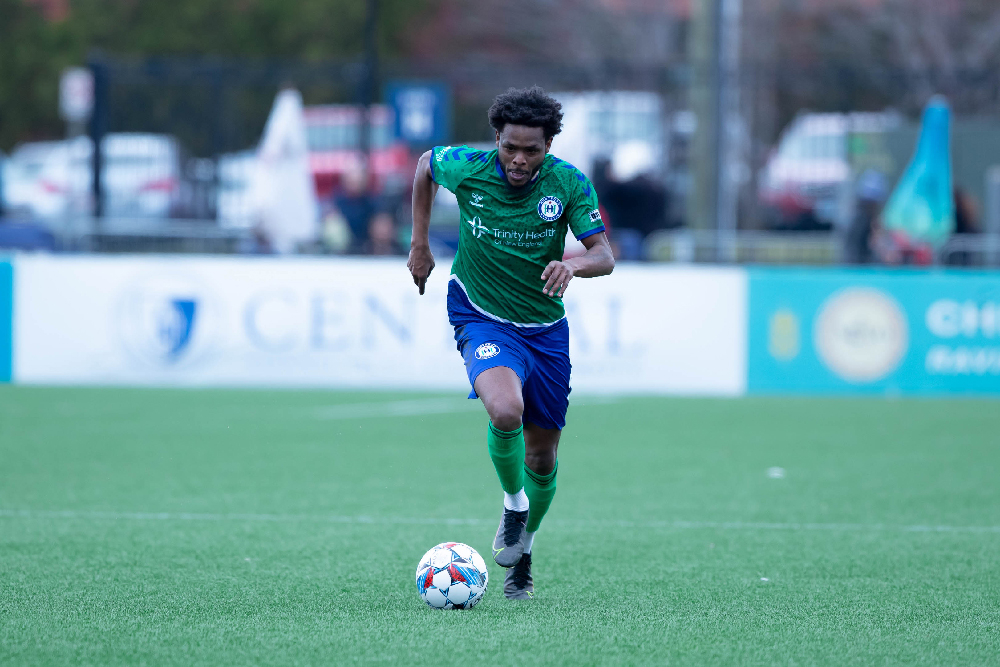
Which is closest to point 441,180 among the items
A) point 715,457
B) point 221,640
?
point 221,640

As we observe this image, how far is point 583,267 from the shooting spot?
18.8ft

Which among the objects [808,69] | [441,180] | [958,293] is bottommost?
[958,293]


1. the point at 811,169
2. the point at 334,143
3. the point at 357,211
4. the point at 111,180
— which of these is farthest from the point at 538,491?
the point at 334,143

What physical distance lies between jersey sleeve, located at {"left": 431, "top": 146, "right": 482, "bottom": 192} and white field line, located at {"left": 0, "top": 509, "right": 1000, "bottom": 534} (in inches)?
89.5

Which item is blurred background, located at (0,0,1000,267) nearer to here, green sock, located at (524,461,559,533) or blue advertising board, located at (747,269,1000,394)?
blue advertising board, located at (747,269,1000,394)

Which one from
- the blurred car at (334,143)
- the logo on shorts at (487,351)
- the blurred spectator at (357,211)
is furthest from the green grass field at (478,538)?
the blurred car at (334,143)

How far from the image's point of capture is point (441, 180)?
616 centimetres

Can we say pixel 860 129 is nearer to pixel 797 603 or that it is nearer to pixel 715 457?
pixel 715 457

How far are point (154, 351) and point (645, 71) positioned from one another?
765 cm

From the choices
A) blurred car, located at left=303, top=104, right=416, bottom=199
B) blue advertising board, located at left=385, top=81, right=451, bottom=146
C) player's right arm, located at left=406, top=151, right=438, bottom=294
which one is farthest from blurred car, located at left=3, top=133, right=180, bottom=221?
player's right arm, located at left=406, top=151, right=438, bottom=294

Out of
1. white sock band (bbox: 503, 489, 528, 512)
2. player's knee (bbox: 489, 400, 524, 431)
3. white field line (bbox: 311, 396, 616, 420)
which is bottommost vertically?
white field line (bbox: 311, 396, 616, 420)

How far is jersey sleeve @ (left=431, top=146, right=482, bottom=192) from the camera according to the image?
6.09m

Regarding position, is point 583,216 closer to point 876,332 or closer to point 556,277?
point 556,277

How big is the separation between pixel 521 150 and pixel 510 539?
160 centimetres
